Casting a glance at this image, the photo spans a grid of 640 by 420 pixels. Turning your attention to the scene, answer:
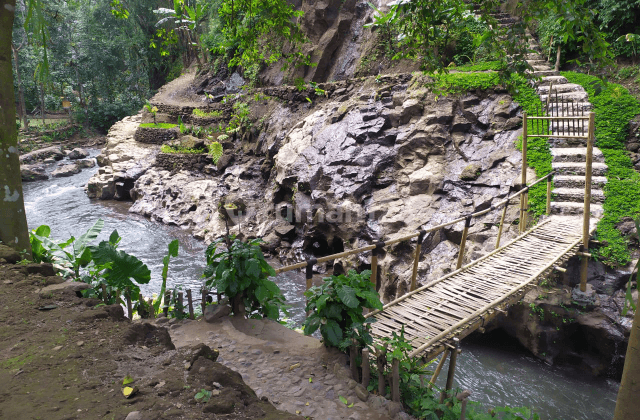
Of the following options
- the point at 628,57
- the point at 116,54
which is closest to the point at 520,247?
the point at 628,57

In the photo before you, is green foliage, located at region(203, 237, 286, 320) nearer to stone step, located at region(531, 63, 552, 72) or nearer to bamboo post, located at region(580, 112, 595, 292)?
bamboo post, located at region(580, 112, 595, 292)

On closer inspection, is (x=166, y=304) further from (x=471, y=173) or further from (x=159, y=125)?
(x=159, y=125)

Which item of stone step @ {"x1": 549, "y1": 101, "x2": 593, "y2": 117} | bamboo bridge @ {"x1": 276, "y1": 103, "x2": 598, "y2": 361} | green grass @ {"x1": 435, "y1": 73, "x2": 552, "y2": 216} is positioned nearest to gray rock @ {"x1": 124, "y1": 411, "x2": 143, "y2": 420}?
bamboo bridge @ {"x1": 276, "y1": 103, "x2": 598, "y2": 361}

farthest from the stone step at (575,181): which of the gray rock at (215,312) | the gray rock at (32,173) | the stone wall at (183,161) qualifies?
the gray rock at (32,173)

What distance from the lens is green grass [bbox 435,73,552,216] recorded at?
8141 millimetres

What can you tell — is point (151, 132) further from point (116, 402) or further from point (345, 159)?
point (116, 402)

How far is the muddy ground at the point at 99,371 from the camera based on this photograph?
2162 mm

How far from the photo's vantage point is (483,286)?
213 inches

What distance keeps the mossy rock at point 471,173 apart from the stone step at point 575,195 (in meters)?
1.70

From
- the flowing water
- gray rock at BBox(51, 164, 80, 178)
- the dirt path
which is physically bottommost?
the flowing water

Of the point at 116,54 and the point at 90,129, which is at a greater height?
the point at 116,54

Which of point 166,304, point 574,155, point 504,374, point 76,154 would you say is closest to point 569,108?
point 574,155

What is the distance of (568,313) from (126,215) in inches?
587

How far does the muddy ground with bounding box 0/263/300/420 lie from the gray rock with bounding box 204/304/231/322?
35.4 inches
